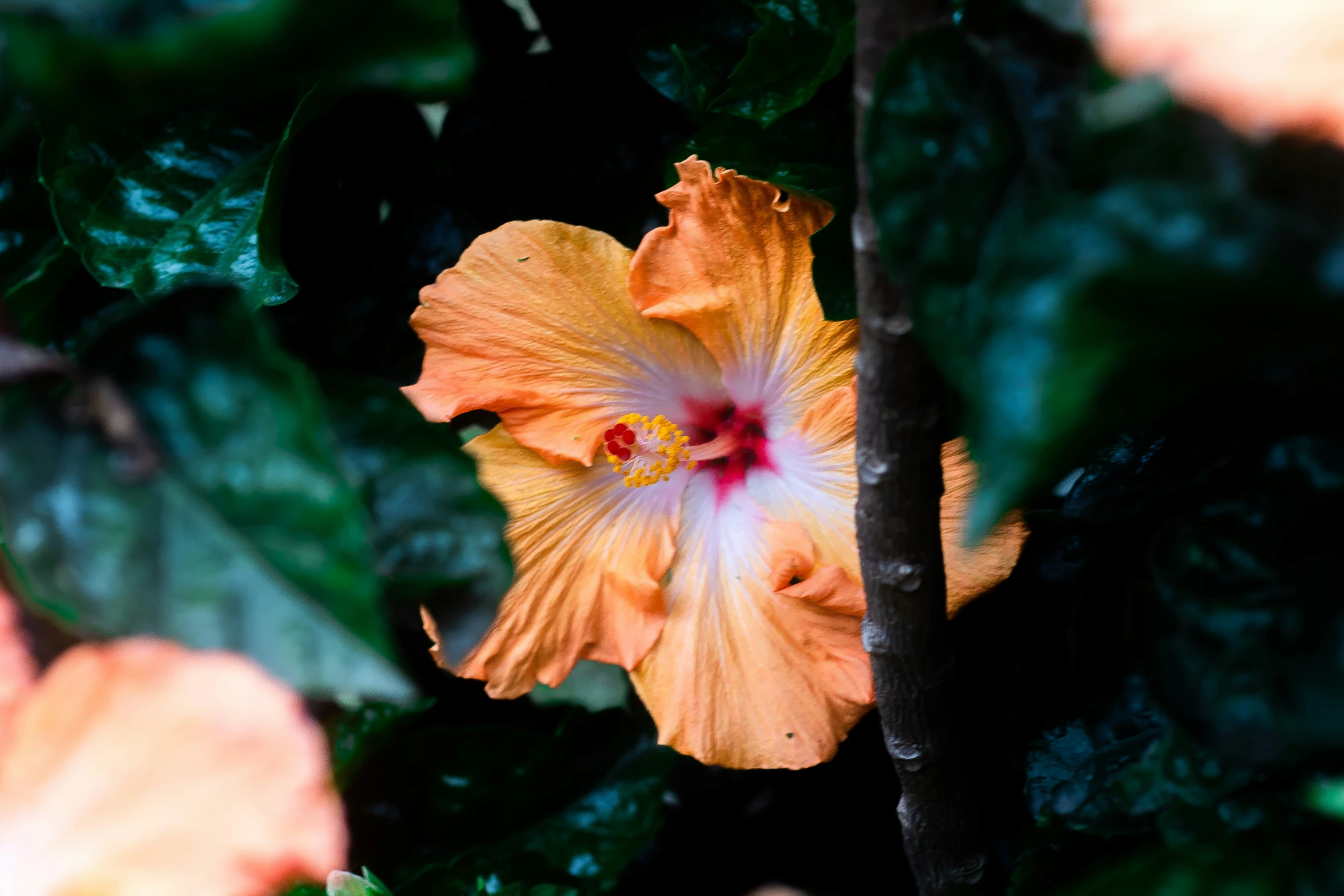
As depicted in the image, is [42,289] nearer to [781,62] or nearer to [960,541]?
[781,62]

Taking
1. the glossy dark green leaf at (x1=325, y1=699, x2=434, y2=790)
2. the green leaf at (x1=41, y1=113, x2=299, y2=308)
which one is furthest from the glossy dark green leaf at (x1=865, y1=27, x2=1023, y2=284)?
the glossy dark green leaf at (x1=325, y1=699, x2=434, y2=790)

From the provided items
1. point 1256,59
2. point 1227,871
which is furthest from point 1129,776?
point 1256,59

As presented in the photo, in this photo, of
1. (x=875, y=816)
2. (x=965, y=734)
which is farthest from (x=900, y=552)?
(x=875, y=816)

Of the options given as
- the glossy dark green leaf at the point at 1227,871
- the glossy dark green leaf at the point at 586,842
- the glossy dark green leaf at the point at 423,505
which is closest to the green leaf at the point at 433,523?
the glossy dark green leaf at the point at 423,505

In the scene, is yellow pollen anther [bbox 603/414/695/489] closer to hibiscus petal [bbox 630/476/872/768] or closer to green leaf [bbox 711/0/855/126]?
hibiscus petal [bbox 630/476/872/768]

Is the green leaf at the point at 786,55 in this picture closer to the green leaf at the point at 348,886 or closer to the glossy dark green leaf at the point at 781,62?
the glossy dark green leaf at the point at 781,62

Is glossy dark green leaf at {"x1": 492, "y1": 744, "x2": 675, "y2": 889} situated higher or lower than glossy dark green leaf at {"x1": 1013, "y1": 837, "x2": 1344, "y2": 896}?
lower
